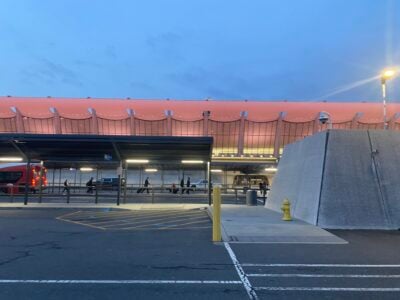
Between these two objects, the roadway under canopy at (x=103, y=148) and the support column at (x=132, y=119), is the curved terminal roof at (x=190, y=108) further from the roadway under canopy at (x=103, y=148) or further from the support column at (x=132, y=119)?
A: the roadway under canopy at (x=103, y=148)

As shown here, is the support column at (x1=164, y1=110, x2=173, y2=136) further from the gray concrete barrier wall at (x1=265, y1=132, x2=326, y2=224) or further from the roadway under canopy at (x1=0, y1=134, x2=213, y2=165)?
the gray concrete barrier wall at (x1=265, y1=132, x2=326, y2=224)

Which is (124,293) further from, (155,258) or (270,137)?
(270,137)

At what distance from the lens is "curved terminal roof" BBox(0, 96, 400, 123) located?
69.5 meters

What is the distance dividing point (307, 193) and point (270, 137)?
58.0m

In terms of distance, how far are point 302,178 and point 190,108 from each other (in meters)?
55.2

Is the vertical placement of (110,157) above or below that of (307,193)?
above

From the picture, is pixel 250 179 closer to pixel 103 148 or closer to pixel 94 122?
pixel 94 122

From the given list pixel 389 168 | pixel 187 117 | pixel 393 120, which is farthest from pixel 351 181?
pixel 393 120

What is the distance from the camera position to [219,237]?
33.0ft

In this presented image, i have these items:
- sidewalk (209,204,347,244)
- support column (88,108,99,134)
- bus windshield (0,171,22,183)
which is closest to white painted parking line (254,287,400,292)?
sidewalk (209,204,347,244)

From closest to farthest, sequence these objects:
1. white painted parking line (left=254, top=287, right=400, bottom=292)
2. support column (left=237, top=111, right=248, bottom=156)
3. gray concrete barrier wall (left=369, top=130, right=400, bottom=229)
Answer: white painted parking line (left=254, top=287, right=400, bottom=292)
gray concrete barrier wall (left=369, top=130, right=400, bottom=229)
support column (left=237, top=111, right=248, bottom=156)

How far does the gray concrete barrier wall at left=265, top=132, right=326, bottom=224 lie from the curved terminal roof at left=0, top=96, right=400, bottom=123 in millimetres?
51143

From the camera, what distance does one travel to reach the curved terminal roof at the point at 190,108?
69500mm

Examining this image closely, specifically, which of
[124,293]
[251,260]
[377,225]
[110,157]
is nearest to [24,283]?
[124,293]
